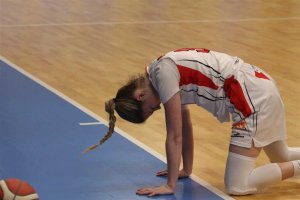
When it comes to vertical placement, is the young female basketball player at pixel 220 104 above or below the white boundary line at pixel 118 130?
above

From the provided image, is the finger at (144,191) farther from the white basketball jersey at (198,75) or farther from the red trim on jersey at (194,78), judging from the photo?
the red trim on jersey at (194,78)

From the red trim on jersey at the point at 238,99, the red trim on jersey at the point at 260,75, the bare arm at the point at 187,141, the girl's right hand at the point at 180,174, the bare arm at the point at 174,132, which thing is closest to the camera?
the bare arm at the point at 174,132

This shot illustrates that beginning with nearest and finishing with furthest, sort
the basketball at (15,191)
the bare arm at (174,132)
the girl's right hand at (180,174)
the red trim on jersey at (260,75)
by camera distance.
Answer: the basketball at (15,191)
the bare arm at (174,132)
the red trim on jersey at (260,75)
the girl's right hand at (180,174)

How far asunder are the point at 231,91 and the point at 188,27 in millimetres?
7167

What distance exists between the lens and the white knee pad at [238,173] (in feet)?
18.1

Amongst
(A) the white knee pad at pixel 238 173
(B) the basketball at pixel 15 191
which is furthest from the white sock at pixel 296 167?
(B) the basketball at pixel 15 191

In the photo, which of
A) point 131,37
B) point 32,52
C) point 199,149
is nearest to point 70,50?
point 32,52

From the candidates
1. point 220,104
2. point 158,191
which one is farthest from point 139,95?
point 158,191

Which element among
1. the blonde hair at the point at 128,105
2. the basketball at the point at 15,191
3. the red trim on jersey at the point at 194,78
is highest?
the red trim on jersey at the point at 194,78

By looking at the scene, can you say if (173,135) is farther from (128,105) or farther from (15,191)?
(15,191)

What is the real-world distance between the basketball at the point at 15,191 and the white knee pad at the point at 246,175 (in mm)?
1559

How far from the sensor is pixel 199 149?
670cm

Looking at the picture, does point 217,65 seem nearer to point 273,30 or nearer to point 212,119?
point 212,119

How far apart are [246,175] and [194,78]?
79cm
